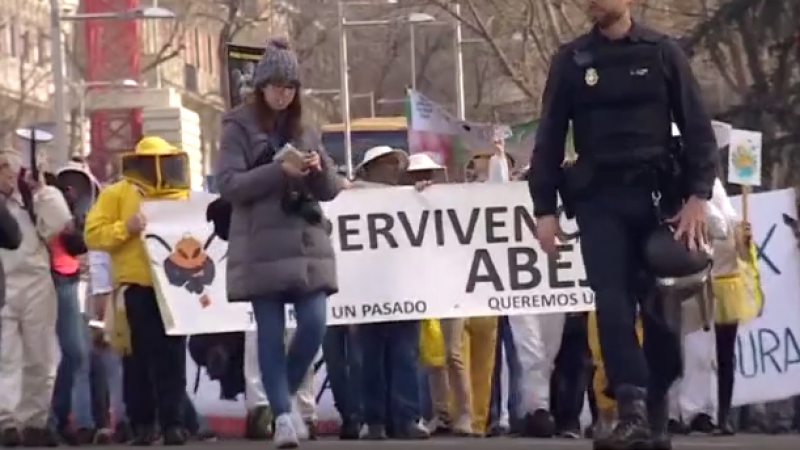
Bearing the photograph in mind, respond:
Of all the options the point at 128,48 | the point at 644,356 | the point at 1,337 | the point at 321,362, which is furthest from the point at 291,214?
the point at 128,48

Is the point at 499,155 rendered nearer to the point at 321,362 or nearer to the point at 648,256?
the point at 321,362

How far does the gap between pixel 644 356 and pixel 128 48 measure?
4990 centimetres

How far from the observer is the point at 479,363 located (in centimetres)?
1495

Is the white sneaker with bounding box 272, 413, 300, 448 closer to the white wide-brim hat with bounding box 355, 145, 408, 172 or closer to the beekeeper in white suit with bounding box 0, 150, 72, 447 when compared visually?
the beekeeper in white suit with bounding box 0, 150, 72, 447

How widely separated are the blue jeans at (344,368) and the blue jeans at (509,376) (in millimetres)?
1011

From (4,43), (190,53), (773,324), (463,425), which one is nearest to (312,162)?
(463,425)

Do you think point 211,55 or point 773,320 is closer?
point 773,320

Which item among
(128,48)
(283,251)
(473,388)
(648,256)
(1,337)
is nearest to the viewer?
(648,256)

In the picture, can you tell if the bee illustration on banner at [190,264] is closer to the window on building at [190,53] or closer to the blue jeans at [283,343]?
the blue jeans at [283,343]

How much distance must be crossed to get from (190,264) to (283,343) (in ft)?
12.6

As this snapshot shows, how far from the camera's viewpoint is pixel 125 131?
2419 inches

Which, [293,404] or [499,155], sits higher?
[499,155]

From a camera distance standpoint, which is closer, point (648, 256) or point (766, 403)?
point (648, 256)

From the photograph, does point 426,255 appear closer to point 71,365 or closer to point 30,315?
point 71,365
